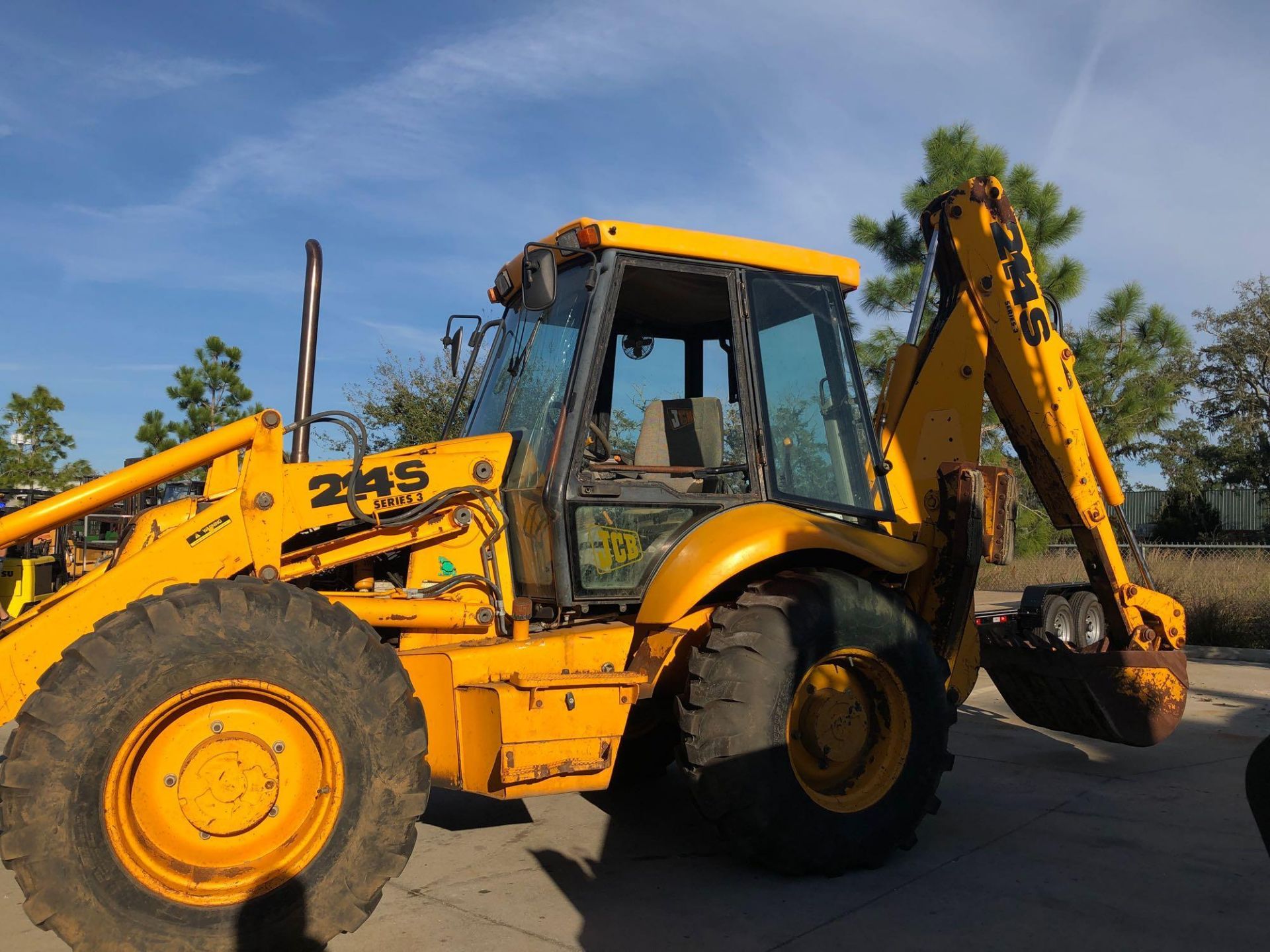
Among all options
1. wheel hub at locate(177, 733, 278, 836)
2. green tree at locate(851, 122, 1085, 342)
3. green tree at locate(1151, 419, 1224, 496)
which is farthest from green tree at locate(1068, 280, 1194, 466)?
wheel hub at locate(177, 733, 278, 836)

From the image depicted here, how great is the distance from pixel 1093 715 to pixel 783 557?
2286 mm

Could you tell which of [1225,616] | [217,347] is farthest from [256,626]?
[217,347]

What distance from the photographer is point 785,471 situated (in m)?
4.98

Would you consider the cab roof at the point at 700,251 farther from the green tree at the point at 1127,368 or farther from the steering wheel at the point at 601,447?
the green tree at the point at 1127,368

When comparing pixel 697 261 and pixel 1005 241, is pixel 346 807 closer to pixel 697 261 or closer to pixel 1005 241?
pixel 697 261

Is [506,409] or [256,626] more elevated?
[506,409]

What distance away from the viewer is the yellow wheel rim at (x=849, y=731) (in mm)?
4664

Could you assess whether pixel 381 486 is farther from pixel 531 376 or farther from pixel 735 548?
pixel 735 548

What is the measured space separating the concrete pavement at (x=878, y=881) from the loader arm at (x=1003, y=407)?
77 centimetres

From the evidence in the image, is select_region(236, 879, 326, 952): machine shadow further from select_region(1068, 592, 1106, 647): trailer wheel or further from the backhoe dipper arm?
select_region(1068, 592, 1106, 647): trailer wheel

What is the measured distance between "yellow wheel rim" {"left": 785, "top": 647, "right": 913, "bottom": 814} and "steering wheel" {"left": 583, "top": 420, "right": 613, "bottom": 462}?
1.38 m

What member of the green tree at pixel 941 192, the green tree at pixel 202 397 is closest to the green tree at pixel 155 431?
the green tree at pixel 202 397

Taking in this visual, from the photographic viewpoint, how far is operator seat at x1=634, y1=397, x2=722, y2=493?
5.01m

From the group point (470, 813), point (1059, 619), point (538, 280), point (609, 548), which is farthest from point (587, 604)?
point (1059, 619)
